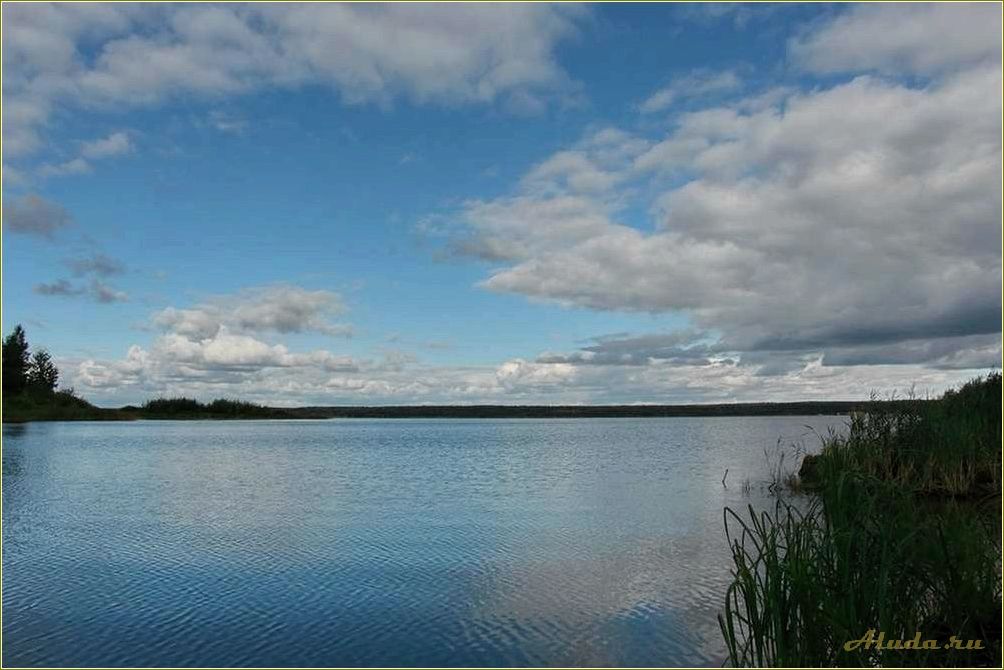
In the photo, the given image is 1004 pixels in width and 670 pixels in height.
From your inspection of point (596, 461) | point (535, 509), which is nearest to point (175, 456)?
point (596, 461)

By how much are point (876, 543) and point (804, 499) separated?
11.5 m

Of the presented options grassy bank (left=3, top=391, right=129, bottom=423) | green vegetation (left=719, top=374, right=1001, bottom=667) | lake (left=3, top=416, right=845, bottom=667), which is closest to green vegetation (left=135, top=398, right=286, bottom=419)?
grassy bank (left=3, top=391, right=129, bottom=423)

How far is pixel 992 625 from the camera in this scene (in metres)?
5.38

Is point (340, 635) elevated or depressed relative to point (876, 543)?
depressed

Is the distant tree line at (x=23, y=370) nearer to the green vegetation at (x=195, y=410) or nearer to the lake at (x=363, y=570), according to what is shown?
the green vegetation at (x=195, y=410)

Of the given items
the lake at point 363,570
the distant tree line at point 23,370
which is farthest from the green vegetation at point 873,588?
the distant tree line at point 23,370

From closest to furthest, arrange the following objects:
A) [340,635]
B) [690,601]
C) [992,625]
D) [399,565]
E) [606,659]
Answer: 1. [992,625]
2. [606,659]
3. [340,635]
4. [690,601]
5. [399,565]

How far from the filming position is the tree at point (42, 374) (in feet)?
243

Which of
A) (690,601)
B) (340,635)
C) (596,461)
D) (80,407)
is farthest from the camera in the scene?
(80,407)

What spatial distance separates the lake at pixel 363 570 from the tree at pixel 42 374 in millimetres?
59073

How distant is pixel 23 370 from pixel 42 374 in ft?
26.2

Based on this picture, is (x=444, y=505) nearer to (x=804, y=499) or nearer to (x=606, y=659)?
(x=804, y=499)

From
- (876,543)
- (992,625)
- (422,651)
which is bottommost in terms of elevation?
(422,651)

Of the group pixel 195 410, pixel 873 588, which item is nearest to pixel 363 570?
pixel 873 588
